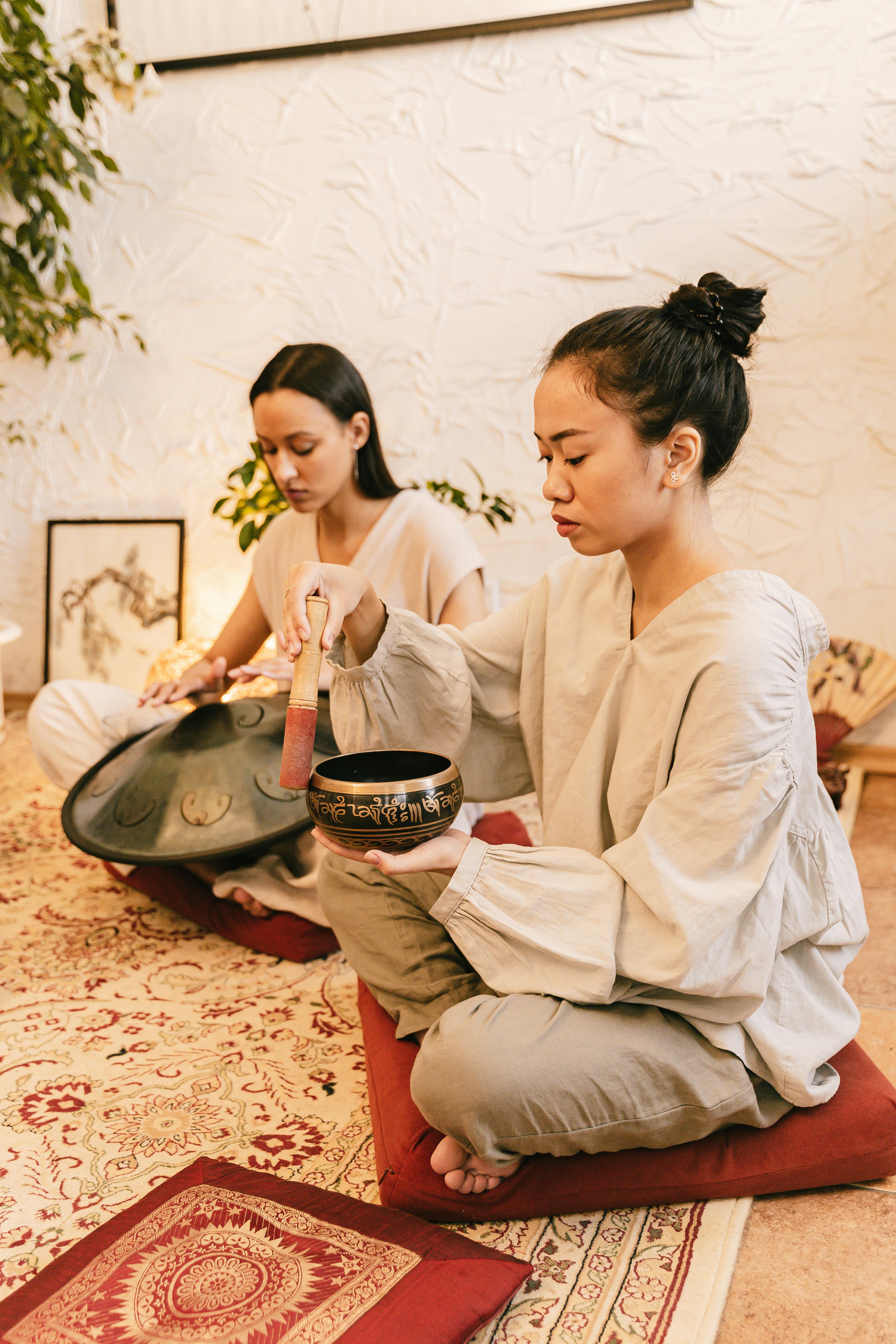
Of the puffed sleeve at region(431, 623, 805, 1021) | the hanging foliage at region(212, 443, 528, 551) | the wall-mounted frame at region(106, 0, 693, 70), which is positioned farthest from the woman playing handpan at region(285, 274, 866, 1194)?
the wall-mounted frame at region(106, 0, 693, 70)

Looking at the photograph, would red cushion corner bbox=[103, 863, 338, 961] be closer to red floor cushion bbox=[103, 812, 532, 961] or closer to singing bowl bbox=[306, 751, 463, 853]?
red floor cushion bbox=[103, 812, 532, 961]

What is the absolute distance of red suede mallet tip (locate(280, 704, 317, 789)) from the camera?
3.65 ft

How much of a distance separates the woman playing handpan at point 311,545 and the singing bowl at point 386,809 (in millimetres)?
898

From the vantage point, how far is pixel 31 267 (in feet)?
12.5

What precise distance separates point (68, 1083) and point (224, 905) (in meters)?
0.56

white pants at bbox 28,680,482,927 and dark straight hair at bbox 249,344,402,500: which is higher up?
dark straight hair at bbox 249,344,402,500

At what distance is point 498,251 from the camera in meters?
3.27

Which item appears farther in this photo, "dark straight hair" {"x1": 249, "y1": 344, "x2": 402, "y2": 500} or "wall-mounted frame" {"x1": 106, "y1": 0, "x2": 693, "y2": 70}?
"wall-mounted frame" {"x1": 106, "y1": 0, "x2": 693, "y2": 70}

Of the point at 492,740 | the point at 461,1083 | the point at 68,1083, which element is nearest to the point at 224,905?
the point at 68,1083

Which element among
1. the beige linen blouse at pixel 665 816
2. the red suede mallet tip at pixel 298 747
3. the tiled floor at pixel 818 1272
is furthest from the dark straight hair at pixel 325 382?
the tiled floor at pixel 818 1272

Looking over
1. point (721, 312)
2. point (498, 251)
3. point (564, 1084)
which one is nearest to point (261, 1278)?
point (564, 1084)

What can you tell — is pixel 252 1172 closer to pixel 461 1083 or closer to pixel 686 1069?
pixel 461 1083

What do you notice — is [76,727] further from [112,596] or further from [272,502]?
[112,596]

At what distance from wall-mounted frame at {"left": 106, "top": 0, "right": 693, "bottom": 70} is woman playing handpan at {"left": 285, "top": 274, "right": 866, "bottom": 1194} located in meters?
2.43
